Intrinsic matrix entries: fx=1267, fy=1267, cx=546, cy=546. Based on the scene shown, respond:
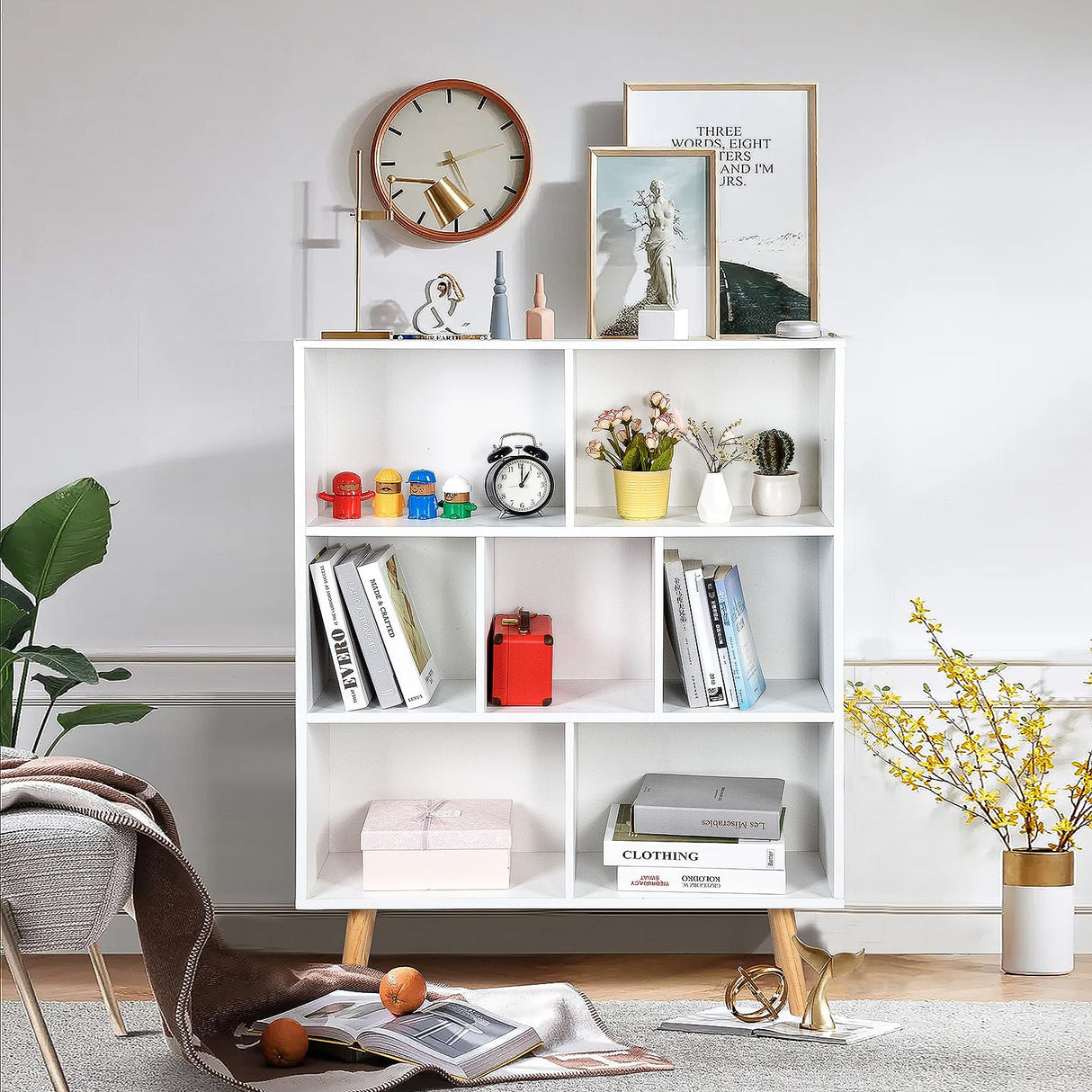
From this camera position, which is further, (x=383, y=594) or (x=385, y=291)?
(x=385, y=291)

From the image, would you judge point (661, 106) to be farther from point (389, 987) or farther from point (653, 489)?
point (389, 987)

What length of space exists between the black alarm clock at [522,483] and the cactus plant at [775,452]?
44 centimetres

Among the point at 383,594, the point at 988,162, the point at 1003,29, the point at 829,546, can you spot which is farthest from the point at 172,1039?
the point at 1003,29

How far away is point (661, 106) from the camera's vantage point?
264 centimetres

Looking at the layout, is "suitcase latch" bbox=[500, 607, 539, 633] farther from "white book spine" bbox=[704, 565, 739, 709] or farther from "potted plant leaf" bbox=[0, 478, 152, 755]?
"potted plant leaf" bbox=[0, 478, 152, 755]

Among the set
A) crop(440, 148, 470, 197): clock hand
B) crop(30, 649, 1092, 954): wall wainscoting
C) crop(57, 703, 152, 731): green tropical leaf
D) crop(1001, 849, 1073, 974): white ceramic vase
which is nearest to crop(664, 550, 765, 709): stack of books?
crop(30, 649, 1092, 954): wall wainscoting

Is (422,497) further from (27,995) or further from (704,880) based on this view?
(27,995)

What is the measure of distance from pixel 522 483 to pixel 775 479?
51cm

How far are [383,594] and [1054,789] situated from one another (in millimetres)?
1513

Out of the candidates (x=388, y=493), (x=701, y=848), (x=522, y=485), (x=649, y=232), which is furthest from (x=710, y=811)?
(x=649, y=232)

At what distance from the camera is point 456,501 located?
2.52m

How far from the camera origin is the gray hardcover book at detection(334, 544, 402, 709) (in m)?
2.42

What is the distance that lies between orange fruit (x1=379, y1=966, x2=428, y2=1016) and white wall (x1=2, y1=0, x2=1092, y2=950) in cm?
57

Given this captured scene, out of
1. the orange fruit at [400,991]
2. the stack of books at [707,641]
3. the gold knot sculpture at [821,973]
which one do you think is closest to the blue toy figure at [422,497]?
the stack of books at [707,641]
